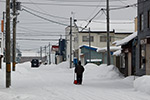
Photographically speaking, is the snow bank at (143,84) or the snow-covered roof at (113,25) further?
the snow-covered roof at (113,25)

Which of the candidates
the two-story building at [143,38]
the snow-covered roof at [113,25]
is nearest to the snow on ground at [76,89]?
the two-story building at [143,38]

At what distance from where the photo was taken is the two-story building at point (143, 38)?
79.8 feet

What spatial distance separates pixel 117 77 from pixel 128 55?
9.55 ft

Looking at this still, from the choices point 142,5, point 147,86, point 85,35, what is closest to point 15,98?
point 147,86

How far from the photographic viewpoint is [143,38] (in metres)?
25.3

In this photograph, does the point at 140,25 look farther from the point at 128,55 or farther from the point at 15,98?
the point at 15,98

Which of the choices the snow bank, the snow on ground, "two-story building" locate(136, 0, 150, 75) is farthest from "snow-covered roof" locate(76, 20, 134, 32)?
the snow bank

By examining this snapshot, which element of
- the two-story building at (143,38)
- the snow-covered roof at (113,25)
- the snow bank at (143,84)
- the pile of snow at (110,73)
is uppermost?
the snow-covered roof at (113,25)

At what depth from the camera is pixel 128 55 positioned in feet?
105

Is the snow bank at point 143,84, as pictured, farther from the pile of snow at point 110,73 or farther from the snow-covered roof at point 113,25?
the snow-covered roof at point 113,25

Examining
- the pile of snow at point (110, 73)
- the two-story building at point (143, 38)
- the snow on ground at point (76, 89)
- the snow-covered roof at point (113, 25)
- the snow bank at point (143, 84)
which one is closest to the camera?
the snow on ground at point (76, 89)

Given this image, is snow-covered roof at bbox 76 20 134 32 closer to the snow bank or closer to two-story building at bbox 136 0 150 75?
two-story building at bbox 136 0 150 75

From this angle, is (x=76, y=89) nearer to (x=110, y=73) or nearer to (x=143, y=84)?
(x=143, y=84)

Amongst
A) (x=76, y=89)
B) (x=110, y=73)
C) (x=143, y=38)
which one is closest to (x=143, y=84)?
(x=76, y=89)
